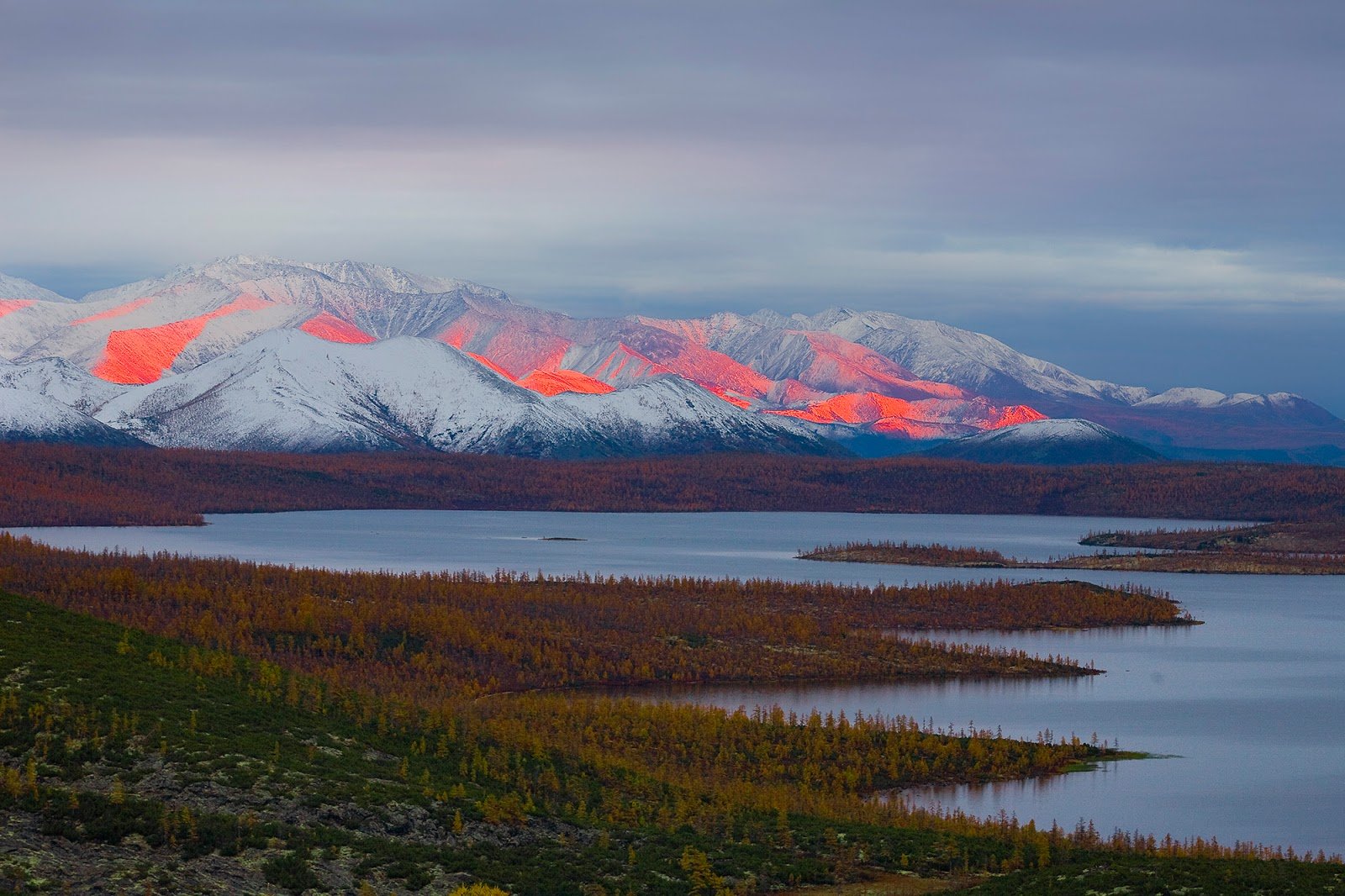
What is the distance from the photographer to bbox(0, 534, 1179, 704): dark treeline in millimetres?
80562

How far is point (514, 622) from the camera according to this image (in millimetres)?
95000

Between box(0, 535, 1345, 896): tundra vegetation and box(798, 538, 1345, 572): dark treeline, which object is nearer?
box(0, 535, 1345, 896): tundra vegetation

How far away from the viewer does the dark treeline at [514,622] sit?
80562 mm

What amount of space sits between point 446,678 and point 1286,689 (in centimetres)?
4140

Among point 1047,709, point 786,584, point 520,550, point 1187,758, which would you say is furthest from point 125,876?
point 520,550

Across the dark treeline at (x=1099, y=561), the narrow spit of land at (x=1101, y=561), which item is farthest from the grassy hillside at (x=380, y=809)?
the narrow spit of land at (x=1101, y=561)

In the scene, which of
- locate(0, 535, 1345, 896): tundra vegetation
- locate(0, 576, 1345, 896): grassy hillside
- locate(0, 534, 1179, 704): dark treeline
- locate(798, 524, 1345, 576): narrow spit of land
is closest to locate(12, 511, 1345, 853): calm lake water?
locate(0, 535, 1345, 896): tundra vegetation

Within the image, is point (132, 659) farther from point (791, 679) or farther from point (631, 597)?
point (631, 597)

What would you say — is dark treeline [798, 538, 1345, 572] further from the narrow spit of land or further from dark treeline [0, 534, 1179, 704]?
dark treeline [0, 534, 1179, 704]

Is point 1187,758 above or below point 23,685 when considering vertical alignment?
below

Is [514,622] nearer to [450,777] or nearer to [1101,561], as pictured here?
[450,777]

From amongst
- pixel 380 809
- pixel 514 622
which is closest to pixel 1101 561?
pixel 514 622

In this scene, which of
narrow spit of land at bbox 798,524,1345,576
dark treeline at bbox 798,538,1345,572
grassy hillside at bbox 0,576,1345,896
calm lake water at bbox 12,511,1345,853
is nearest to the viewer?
grassy hillside at bbox 0,576,1345,896

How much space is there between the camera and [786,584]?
12825 cm
